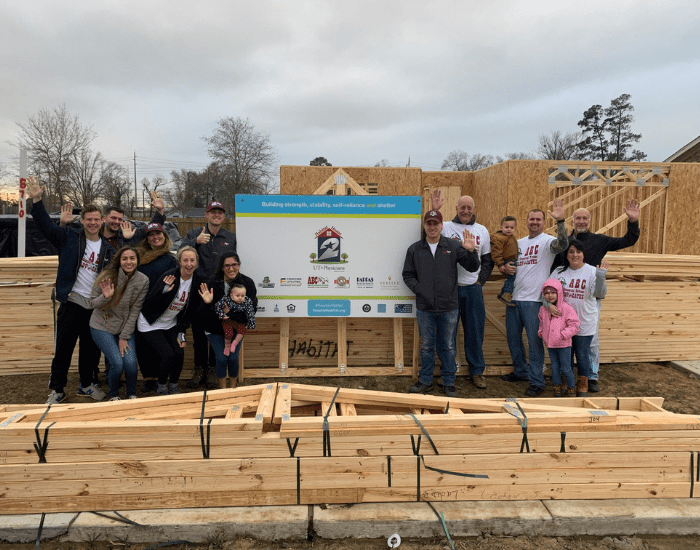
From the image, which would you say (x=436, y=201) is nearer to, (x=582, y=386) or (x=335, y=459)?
(x=582, y=386)

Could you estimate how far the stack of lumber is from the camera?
3.08 m

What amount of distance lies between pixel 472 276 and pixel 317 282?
1957 millimetres

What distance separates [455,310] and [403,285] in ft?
2.52

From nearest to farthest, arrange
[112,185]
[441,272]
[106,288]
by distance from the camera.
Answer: [106,288] < [441,272] < [112,185]

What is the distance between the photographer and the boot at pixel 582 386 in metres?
5.19

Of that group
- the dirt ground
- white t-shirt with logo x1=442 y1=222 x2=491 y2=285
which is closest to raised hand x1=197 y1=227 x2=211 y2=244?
the dirt ground

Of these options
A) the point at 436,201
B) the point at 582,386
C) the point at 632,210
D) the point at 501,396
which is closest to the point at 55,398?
the point at 436,201

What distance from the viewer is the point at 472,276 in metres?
5.42

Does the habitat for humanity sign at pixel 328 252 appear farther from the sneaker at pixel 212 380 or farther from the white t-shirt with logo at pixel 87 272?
the white t-shirt with logo at pixel 87 272

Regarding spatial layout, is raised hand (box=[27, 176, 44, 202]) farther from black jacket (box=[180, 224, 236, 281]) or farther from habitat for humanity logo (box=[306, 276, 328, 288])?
habitat for humanity logo (box=[306, 276, 328, 288])

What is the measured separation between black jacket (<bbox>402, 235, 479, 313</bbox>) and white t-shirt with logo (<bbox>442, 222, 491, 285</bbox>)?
9.7 inches

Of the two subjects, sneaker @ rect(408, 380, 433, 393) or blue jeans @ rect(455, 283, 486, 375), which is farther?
blue jeans @ rect(455, 283, 486, 375)

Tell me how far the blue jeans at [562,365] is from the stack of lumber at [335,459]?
1.64 metres

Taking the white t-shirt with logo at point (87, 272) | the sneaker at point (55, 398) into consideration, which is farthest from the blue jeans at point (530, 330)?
the sneaker at point (55, 398)
